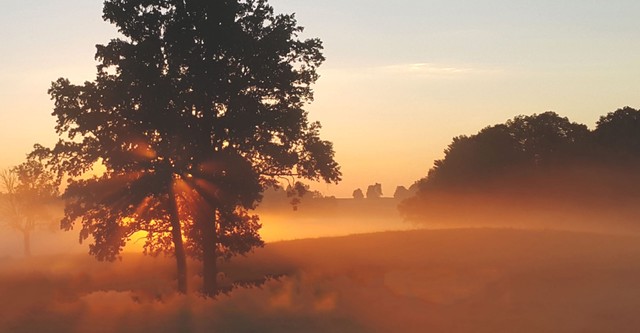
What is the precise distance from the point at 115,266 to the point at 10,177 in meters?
46.7

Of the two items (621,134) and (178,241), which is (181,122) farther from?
(621,134)

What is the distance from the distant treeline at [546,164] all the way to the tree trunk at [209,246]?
184ft

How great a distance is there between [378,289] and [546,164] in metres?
58.6

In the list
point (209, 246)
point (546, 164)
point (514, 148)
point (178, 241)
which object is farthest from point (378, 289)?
point (514, 148)

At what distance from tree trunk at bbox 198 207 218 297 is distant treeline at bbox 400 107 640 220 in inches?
2202

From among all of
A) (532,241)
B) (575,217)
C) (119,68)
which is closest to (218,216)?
(119,68)

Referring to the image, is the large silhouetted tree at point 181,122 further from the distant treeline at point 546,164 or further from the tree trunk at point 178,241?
the distant treeline at point 546,164

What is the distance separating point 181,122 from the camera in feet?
98.2

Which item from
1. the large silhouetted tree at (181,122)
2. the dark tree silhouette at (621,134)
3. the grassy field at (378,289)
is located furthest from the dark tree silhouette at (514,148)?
the large silhouetted tree at (181,122)

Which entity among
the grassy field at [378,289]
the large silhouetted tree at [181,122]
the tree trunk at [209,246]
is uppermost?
the large silhouetted tree at [181,122]

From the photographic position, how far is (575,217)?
78.3 metres

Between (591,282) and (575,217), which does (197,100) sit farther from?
(575,217)

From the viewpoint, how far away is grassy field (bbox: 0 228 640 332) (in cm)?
2162

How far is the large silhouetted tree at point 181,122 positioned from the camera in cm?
2956
